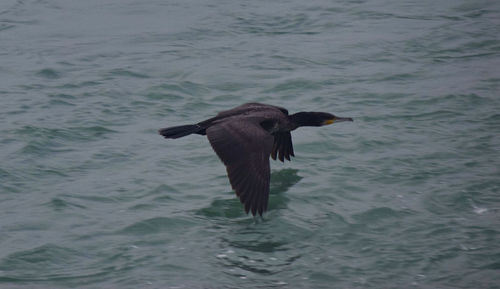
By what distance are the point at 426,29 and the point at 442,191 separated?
6.32 m

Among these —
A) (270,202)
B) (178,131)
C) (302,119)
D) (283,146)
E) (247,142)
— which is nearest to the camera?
(247,142)

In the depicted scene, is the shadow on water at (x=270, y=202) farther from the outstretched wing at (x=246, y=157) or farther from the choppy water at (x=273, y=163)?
the outstretched wing at (x=246, y=157)

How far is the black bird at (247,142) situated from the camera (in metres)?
7.34

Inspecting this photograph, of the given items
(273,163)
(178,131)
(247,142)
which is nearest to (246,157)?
(247,142)

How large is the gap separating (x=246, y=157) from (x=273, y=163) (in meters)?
2.01

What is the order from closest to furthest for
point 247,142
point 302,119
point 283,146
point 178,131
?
point 247,142
point 178,131
point 302,119
point 283,146

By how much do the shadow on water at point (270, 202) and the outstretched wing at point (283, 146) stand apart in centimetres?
29

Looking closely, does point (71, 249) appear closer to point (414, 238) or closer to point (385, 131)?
point (414, 238)

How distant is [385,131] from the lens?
10352 millimetres

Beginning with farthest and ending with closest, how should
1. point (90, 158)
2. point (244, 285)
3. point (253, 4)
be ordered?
1. point (253, 4)
2. point (90, 158)
3. point (244, 285)

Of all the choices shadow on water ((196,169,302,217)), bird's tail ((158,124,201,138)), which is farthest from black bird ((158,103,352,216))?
shadow on water ((196,169,302,217))

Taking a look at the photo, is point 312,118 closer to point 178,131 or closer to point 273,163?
point 273,163

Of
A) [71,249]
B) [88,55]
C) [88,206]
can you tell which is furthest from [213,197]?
[88,55]

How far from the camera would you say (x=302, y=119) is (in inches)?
357
